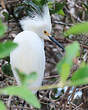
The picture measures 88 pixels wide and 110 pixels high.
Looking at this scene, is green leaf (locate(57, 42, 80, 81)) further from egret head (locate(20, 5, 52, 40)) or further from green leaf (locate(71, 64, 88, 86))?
egret head (locate(20, 5, 52, 40))

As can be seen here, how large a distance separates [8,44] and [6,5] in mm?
1669

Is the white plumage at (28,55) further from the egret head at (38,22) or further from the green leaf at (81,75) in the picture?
the green leaf at (81,75)

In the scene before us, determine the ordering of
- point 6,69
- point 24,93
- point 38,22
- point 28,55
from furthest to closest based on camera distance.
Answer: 1. point 38,22
2. point 6,69
3. point 28,55
4. point 24,93

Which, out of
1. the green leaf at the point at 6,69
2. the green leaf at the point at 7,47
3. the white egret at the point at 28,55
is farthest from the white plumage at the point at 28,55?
the green leaf at the point at 7,47

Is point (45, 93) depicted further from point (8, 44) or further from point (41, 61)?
point (8, 44)

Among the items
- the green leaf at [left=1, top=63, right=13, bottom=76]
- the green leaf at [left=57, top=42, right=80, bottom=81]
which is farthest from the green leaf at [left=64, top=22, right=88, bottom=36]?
the green leaf at [left=1, top=63, right=13, bottom=76]

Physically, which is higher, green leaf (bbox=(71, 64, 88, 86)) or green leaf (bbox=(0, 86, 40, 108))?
green leaf (bbox=(71, 64, 88, 86))

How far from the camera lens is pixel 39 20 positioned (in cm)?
170

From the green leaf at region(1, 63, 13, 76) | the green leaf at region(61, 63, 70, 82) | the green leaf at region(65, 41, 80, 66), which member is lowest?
the green leaf at region(1, 63, 13, 76)

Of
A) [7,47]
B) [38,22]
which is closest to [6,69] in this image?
[38,22]

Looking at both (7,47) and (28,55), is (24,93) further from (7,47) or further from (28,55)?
(28,55)

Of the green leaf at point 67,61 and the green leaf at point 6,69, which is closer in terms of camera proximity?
the green leaf at point 67,61

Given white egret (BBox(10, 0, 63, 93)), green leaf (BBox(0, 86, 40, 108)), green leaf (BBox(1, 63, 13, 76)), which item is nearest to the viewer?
green leaf (BBox(0, 86, 40, 108))

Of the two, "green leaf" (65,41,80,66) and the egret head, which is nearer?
"green leaf" (65,41,80,66)
